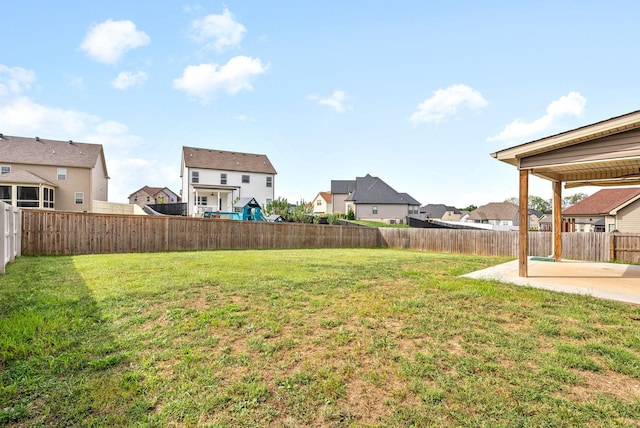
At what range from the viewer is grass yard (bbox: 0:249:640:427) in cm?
227

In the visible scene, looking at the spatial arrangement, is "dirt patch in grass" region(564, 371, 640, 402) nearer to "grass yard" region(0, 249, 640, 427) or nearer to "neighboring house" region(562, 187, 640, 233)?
"grass yard" region(0, 249, 640, 427)

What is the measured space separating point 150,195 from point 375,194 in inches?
1930

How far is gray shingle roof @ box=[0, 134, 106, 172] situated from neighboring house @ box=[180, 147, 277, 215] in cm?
778

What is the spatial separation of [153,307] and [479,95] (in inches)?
609

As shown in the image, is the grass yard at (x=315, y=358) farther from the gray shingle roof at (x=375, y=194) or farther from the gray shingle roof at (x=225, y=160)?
the gray shingle roof at (x=375, y=194)

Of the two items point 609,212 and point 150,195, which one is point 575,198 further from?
point 150,195

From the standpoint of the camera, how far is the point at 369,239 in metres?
21.3

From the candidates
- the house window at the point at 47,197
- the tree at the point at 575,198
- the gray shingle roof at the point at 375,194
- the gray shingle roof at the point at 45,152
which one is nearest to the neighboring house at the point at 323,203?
the gray shingle roof at the point at 375,194

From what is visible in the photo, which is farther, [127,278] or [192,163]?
[192,163]

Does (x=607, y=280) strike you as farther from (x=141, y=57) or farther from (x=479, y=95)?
(x=141, y=57)

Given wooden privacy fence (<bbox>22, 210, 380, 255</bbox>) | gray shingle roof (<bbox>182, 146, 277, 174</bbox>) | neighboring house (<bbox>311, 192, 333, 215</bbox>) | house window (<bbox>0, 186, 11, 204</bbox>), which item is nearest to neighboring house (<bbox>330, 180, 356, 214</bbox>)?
neighboring house (<bbox>311, 192, 333, 215</bbox>)

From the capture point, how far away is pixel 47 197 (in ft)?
81.0

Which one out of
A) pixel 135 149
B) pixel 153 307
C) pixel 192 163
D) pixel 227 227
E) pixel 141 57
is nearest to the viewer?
pixel 153 307

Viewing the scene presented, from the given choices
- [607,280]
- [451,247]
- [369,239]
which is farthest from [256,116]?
[607,280]
